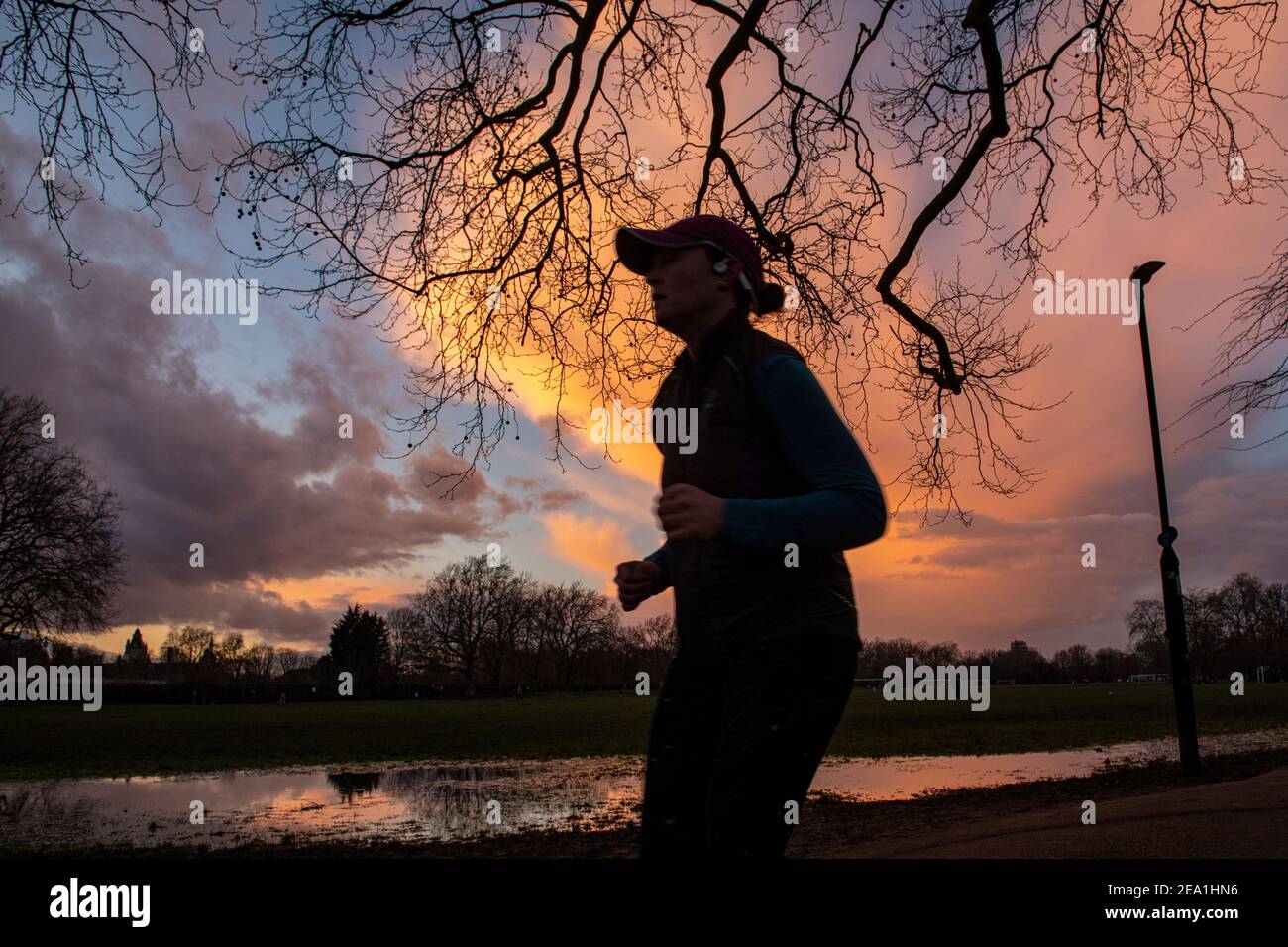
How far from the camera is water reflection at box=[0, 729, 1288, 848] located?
10.0m

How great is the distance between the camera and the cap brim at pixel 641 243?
196cm

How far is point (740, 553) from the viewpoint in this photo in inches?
69.7

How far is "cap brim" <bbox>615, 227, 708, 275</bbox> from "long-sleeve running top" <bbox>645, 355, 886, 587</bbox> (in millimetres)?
368

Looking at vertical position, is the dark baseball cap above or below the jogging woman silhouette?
above

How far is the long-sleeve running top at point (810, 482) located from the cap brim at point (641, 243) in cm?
37

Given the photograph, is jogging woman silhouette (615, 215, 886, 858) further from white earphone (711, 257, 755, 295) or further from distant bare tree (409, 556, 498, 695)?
distant bare tree (409, 556, 498, 695)

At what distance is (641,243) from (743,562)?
2.39ft

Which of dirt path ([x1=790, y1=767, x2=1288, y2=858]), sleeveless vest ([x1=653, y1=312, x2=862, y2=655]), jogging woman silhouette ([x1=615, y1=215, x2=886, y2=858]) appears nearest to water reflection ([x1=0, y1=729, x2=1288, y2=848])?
dirt path ([x1=790, y1=767, x2=1288, y2=858])

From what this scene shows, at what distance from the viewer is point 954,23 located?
802 centimetres

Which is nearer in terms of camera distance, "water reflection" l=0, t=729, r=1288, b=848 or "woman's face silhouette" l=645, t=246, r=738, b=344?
"woman's face silhouette" l=645, t=246, r=738, b=344

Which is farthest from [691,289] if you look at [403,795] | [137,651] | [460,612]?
[137,651]

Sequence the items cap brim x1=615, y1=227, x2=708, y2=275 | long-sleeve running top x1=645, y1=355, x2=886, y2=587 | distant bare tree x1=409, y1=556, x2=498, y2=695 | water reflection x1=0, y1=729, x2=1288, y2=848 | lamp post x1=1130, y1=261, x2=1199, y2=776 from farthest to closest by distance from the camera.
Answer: distant bare tree x1=409, y1=556, x2=498, y2=695
lamp post x1=1130, y1=261, x2=1199, y2=776
water reflection x1=0, y1=729, x2=1288, y2=848
cap brim x1=615, y1=227, x2=708, y2=275
long-sleeve running top x1=645, y1=355, x2=886, y2=587

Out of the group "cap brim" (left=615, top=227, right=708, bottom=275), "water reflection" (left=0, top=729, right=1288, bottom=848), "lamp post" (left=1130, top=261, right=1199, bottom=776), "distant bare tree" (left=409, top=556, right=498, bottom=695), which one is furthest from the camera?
"distant bare tree" (left=409, top=556, right=498, bottom=695)
